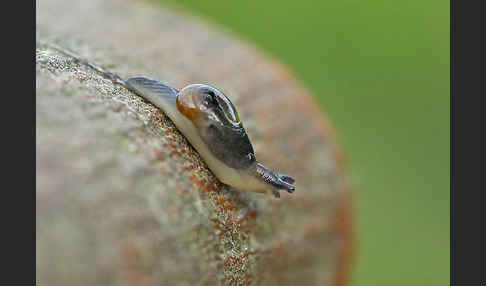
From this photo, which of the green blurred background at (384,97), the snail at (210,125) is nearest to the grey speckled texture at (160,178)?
the snail at (210,125)

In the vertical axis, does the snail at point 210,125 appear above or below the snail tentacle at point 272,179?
above

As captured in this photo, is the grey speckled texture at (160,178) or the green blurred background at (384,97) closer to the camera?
the grey speckled texture at (160,178)

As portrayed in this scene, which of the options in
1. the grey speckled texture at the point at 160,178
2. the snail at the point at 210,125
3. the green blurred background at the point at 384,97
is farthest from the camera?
the green blurred background at the point at 384,97

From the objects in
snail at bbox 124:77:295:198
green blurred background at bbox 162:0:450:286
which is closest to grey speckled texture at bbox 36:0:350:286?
snail at bbox 124:77:295:198

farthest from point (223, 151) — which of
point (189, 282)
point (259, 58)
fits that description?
point (259, 58)

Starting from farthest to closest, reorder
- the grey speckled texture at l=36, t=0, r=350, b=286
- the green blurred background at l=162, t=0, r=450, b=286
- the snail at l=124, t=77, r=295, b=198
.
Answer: the green blurred background at l=162, t=0, r=450, b=286 → the snail at l=124, t=77, r=295, b=198 → the grey speckled texture at l=36, t=0, r=350, b=286

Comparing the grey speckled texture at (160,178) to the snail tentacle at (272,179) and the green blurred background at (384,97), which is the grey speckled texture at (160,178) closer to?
the snail tentacle at (272,179)

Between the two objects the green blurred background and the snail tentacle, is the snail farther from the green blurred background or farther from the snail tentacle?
the green blurred background
